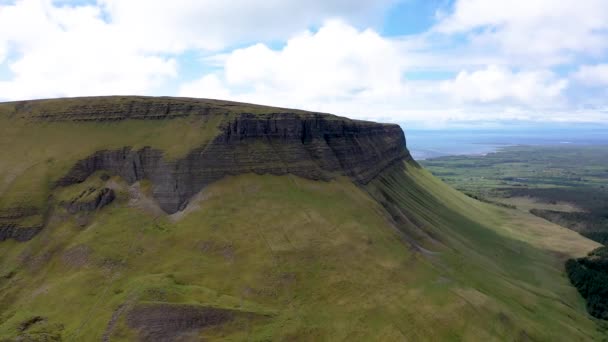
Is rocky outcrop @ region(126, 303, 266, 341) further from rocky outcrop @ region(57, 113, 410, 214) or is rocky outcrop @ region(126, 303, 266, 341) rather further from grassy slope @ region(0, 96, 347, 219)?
grassy slope @ region(0, 96, 347, 219)

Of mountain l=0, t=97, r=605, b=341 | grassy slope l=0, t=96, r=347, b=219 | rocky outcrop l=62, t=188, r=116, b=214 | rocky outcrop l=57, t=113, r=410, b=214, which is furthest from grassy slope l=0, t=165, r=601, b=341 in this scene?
grassy slope l=0, t=96, r=347, b=219

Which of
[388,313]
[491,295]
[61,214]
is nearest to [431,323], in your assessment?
[388,313]

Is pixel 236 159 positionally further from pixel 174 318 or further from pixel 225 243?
pixel 174 318

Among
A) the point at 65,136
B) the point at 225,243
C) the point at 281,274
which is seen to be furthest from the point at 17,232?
the point at 281,274

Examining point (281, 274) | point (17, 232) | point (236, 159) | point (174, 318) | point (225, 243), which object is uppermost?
point (236, 159)

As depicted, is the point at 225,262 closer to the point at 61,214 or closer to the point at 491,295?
the point at 61,214

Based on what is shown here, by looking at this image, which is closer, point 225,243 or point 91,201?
point 225,243

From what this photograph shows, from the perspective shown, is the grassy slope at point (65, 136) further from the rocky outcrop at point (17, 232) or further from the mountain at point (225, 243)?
the rocky outcrop at point (17, 232)

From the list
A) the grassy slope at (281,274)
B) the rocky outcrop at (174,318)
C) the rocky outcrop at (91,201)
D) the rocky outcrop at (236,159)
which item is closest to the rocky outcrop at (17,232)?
the grassy slope at (281,274)
